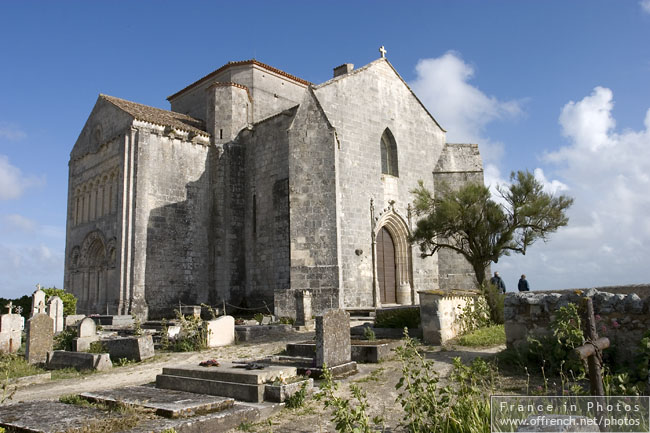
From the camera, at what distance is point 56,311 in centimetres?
1596

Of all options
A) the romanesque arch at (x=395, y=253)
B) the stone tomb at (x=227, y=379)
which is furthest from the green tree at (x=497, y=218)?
the stone tomb at (x=227, y=379)

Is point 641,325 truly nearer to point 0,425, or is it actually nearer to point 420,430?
point 420,430

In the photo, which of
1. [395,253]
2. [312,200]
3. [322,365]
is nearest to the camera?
[322,365]

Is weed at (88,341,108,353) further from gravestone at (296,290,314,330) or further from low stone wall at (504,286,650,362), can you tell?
low stone wall at (504,286,650,362)

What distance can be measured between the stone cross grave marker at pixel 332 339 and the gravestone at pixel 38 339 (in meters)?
7.50

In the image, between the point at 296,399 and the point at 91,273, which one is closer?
the point at 296,399

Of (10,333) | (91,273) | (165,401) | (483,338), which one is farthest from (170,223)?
(165,401)

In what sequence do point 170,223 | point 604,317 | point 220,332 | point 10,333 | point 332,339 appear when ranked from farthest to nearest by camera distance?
1. point 170,223
2. point 10,333
3. point 220,332
4. point 332,339
5. point 604,317

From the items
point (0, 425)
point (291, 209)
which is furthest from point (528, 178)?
point (0, 425)

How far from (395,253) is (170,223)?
946 cm

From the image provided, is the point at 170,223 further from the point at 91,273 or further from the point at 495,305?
the point at 495,305

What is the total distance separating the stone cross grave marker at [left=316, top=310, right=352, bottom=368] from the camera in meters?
8.27

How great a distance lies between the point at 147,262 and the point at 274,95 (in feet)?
36.4

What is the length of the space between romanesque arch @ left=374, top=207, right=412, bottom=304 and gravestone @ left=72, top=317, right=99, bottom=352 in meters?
10.5
